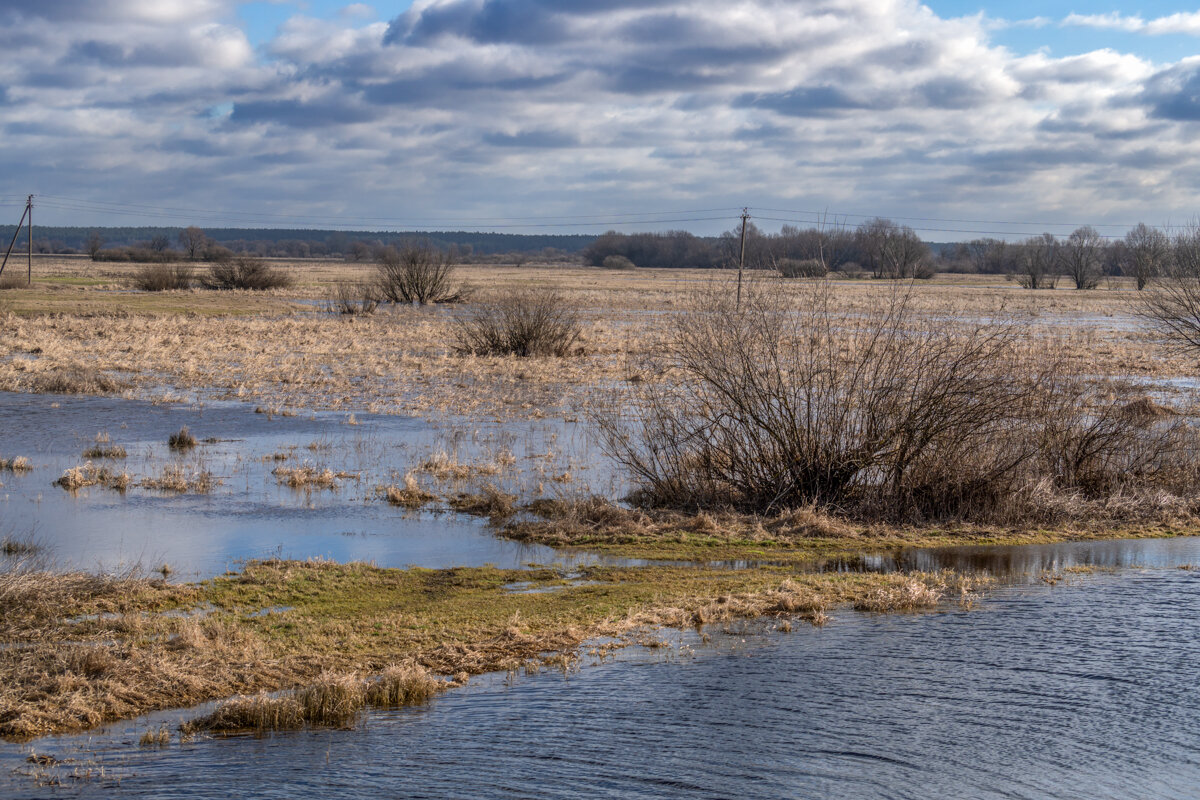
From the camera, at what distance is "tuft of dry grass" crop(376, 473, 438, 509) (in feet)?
52.2

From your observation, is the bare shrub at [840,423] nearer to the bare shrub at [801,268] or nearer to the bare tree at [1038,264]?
the bare shrub at [801,268]

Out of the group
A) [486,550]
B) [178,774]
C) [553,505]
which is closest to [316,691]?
[178,774]

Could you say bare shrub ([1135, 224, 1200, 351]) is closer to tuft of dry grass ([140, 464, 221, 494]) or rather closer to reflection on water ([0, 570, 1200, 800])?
reflection on water ([0, 570, 1200, 800])

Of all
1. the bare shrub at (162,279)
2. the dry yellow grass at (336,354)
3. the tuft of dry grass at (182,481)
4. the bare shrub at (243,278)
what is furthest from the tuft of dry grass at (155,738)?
the bare shrub at (243,278)

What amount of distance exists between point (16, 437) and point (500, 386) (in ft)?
A: 43.4

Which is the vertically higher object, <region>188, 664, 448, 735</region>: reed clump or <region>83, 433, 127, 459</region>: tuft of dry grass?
<region>83, 433, 127, 459</region>: tuft of dry grass

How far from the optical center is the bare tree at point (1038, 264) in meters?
107

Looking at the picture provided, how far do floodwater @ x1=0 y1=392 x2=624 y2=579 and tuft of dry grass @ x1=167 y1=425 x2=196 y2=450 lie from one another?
0.65 feet

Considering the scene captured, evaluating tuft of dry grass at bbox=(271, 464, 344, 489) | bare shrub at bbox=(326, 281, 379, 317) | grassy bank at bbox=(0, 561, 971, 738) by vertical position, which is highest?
bare shrub at bbox=(326, 281, 379, 317)

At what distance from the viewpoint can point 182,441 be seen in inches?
789

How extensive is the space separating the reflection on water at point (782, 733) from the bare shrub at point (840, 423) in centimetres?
521

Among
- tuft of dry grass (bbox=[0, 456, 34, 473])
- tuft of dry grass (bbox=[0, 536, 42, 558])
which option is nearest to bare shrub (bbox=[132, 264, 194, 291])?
tuft of dry grass (bbox=[0, 456, 34, 473])

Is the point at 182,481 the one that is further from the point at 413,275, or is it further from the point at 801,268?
the point at 413,275

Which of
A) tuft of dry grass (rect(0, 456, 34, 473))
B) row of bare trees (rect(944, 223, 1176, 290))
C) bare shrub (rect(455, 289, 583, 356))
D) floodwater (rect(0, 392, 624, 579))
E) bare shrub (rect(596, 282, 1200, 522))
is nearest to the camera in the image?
floodwater (rect(0, 392, 624, 579))
